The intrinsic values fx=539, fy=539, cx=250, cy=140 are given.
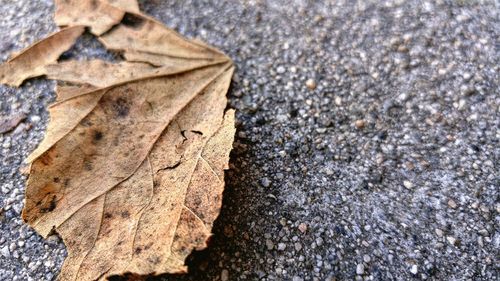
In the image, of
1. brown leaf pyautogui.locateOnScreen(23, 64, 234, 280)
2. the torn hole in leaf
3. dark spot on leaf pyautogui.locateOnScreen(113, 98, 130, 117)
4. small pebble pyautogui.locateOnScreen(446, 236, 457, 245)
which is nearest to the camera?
brown leaf pyautogui.locateOnScreen(23, 64, 234, 280)

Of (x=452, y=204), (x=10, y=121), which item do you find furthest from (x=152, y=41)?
(x=452, y=204)

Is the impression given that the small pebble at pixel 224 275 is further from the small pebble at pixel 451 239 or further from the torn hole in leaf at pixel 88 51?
the torn hole in leaf at pixel 88 51

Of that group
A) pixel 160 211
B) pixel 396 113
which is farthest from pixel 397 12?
pixel 160 211

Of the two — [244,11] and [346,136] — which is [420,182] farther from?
[244,11]

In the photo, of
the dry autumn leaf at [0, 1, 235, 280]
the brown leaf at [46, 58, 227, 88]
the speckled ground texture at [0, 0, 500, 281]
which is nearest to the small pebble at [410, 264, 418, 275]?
the speckled ground texture at [0, 0, 500, 281]

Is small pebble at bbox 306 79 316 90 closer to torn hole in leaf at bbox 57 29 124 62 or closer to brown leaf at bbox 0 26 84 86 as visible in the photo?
torn hole in leaf at bbox 57 29 124 62
